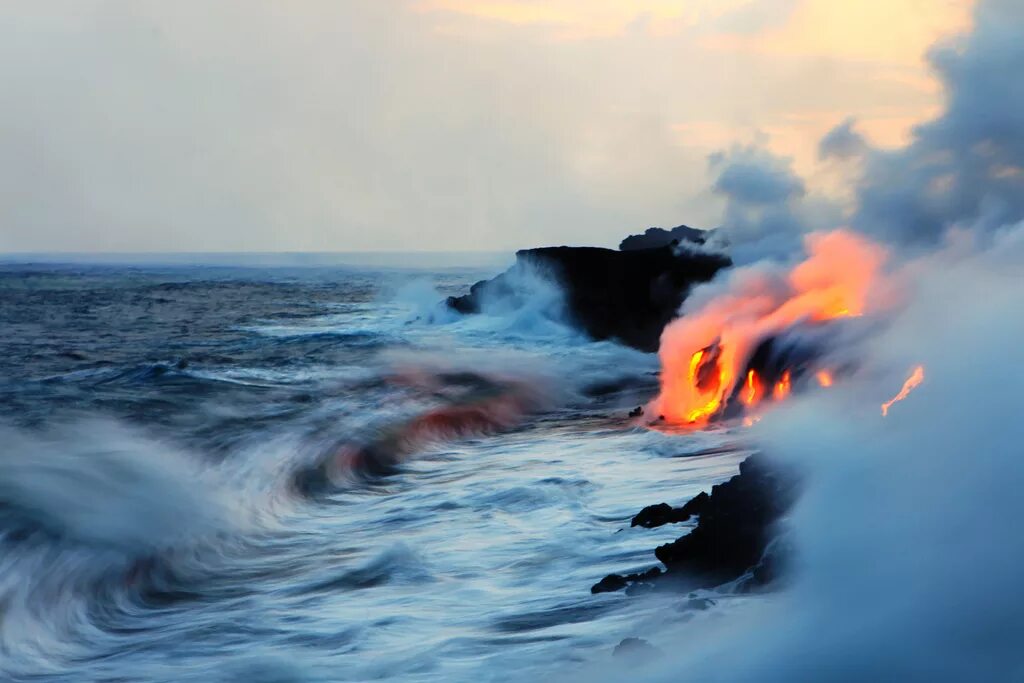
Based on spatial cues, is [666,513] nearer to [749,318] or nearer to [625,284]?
[749,318]

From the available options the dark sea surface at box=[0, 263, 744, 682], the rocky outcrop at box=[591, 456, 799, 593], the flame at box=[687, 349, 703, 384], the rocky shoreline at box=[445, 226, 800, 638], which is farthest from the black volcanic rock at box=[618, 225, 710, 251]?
the rocky outcrop at box=[591, 456, 799, 593]

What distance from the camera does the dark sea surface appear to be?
745cm

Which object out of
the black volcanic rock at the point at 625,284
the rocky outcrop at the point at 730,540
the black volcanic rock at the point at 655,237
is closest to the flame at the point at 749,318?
the rocky outcrop at the point at 730,540

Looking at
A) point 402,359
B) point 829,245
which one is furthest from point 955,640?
point 402,359

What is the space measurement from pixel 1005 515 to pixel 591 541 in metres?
4.21

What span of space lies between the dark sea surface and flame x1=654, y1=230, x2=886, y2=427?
3.46ft

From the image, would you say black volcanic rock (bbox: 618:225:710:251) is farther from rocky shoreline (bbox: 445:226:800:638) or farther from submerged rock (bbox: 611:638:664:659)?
submerged rock (bbox: 611:638:664:659)

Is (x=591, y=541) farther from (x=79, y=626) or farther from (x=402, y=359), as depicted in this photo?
(x=402, y=359)

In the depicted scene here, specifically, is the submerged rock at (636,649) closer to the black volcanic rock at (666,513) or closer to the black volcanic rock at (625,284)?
the black volcanic rock at (666,513)

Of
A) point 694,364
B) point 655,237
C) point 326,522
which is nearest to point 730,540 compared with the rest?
point 326,522

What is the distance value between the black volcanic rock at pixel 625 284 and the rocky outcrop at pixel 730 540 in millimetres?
23514

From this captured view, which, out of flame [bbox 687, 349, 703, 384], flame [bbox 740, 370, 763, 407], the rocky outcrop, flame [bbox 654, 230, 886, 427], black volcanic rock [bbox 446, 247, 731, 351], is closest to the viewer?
the rocky outcrop

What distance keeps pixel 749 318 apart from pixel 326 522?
6914mm

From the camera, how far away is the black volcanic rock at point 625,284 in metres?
33.4
